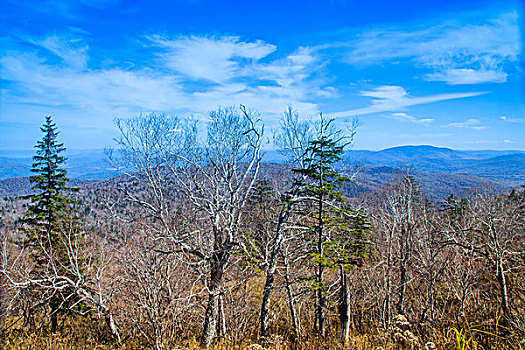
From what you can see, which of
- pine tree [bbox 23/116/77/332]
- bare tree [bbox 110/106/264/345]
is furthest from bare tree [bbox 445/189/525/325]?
pine tree [bbox 23/116/77/332]

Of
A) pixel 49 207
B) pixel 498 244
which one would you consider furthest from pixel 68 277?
pixel 498 244

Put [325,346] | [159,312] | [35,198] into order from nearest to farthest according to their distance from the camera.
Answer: [325,346] → [159,312] → [35,198]

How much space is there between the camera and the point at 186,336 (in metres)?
11.3

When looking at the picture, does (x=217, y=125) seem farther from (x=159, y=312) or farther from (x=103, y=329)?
(x=103, y=329)

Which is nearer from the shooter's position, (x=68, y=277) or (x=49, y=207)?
(x=68, y=277)

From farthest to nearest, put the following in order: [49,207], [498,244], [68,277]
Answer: [49,207], [68,277], [498,244]

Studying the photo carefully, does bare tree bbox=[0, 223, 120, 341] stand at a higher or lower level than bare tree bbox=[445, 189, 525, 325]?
lower

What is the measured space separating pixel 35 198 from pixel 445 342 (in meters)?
18.4

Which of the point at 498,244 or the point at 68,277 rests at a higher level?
the point at 498,244

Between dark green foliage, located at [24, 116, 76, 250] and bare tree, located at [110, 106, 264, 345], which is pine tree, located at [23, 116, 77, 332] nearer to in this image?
dark green foliage, located at [24, 116, 76, 250]

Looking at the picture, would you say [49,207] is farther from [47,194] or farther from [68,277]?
[68,277]

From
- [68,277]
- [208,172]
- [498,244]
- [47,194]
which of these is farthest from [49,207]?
[498,244]

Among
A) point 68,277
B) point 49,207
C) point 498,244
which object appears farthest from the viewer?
point 49,207

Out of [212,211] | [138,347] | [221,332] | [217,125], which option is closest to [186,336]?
[221,332]
